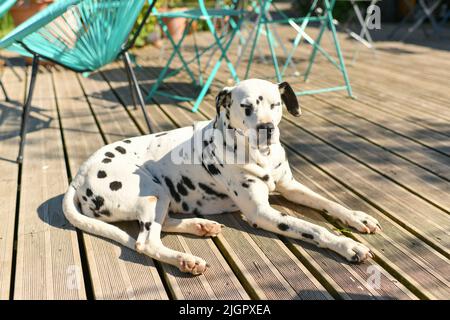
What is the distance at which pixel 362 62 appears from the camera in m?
6.04

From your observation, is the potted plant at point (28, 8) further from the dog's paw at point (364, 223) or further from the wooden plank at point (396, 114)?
the dog's paw at point (364, 223)

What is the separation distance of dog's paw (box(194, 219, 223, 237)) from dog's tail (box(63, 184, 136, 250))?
293 millimetres

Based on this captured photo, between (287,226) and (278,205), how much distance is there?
0.35 m

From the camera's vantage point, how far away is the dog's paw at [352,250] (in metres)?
1.83

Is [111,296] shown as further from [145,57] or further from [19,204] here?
[145,57]

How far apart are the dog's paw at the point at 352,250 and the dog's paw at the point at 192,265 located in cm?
56

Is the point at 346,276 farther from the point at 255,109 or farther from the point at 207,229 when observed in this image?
the point at 255,109

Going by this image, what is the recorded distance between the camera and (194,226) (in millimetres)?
2088

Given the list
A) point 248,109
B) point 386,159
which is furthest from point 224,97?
point 386,159

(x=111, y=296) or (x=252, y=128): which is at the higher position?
(x=252, y=128)

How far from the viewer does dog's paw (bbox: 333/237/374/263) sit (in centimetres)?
183

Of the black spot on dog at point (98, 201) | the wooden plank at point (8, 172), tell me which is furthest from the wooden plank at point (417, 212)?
the wooden plank at point (8, 172)
